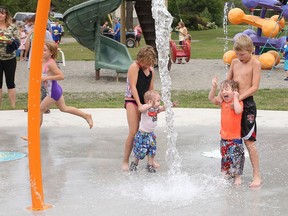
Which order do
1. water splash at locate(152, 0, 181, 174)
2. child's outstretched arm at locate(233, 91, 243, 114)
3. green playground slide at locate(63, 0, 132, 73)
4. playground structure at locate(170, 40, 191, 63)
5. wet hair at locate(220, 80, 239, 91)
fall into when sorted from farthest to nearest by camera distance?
playground structure at locate(170, 40, 191, 63), green playground slide at locate(63, 0, 132, 73), water splash at locate(152, 0, 181, 174), wet hair at locate(220, 80, 239, 91), child's outstretched arm at locate(233, 91, 243, 114)

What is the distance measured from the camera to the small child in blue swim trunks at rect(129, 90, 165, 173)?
703 centimetres

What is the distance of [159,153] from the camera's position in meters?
8.21

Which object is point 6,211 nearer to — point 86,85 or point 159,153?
point 159,153

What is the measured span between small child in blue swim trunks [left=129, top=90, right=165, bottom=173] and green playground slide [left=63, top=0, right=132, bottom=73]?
33.4ft

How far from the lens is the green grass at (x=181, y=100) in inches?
505

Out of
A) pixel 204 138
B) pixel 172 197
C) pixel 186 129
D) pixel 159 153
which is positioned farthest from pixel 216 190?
pixel 186 129

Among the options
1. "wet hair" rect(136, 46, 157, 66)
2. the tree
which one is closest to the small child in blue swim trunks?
"wet hair" rect(136, 46, 157, 66)

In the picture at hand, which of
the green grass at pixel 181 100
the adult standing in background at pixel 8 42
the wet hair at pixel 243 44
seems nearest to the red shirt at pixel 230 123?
the wet hair at pixel 243 44

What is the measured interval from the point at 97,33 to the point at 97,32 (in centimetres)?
4

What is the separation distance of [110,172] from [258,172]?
1592 millimetres

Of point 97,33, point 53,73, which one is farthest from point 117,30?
point 53,73

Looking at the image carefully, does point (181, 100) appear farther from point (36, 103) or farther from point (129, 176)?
point (36, 103)

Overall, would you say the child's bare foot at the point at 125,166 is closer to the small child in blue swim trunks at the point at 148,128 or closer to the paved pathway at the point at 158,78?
the small child in blue swim trunks at the point at 148,128

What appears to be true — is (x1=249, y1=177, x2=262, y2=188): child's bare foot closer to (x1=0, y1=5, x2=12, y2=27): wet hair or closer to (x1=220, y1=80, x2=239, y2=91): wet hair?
(x1=220, y1=80, x2=239, y2=91): wet hair
